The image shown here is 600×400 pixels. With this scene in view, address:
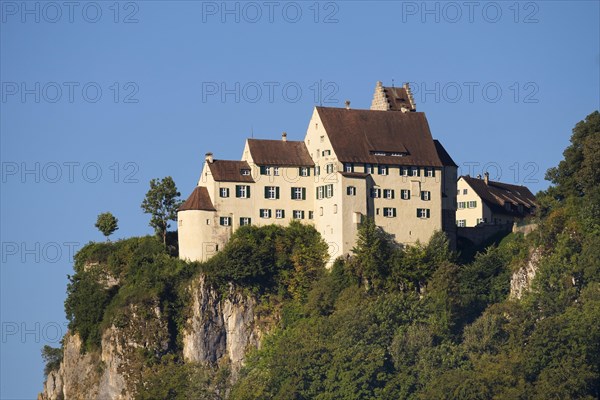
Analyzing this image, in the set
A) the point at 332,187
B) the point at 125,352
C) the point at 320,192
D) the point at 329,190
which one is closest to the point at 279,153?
the point at 320,192

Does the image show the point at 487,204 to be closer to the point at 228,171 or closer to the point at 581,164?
the point at 581,164

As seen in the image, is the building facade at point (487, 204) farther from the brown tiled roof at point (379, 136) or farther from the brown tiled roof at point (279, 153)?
the brown tiled roof at point (279, 153)

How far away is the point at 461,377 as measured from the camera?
128750mm

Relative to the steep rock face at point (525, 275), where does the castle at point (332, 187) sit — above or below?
above

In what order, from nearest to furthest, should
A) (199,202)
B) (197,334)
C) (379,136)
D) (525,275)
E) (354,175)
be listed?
(525,275), (197,334), (354,175), (199,202), (379,136)

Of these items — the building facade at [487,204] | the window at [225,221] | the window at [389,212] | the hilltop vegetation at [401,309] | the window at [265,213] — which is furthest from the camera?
the building facade at [487,204]

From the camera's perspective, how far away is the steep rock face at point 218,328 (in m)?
138

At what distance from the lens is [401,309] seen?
134m

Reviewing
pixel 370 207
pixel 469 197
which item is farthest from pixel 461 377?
pixel 469 197

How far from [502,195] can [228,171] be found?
2667 centimetres

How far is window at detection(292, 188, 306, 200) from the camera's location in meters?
140

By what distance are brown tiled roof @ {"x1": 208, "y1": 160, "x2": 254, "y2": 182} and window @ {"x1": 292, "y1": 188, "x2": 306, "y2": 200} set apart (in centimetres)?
298

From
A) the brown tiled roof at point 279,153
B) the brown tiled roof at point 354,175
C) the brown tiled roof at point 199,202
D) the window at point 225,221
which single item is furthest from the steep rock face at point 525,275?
the brown tiled roof at point 199,202

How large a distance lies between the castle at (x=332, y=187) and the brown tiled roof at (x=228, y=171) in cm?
7
